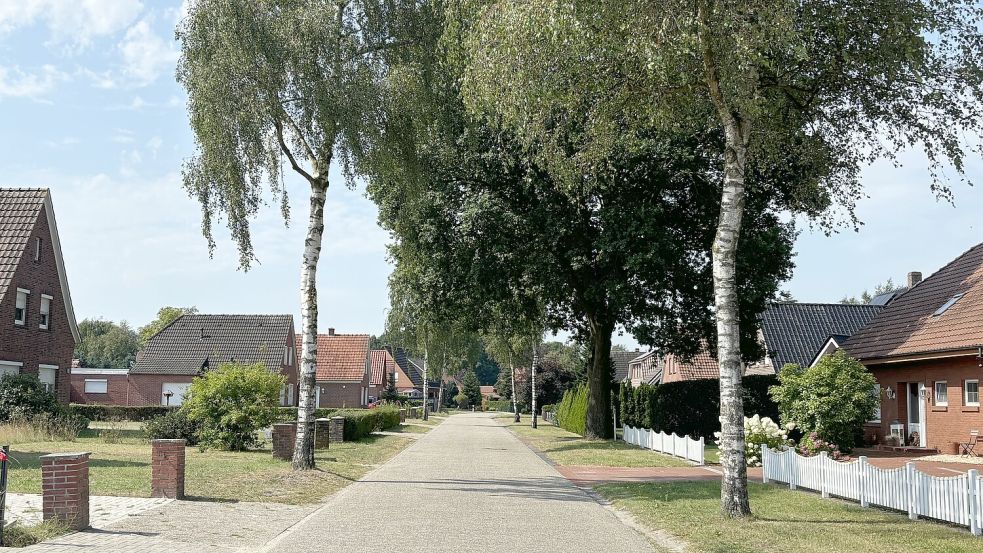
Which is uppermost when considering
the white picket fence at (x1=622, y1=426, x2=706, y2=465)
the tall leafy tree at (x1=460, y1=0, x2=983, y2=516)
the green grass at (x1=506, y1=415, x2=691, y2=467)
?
the tall leafy tree at (x1=460, y1=0, x2=983, y2=516)

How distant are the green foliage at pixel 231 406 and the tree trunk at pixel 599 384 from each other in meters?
14.6

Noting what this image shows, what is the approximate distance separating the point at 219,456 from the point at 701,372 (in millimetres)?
40533

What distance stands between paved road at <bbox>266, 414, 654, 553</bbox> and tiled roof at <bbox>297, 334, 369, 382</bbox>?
4794 centimetres

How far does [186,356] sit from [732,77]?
47874 millimetres

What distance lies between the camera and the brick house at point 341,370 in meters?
68.4

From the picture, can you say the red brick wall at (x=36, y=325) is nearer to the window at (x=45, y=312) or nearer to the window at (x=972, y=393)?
the window at (x=45, y=312)

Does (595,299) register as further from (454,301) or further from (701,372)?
(701,372)

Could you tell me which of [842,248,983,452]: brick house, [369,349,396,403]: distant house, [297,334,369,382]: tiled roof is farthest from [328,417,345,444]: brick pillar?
[369,349,396,403]: distant house

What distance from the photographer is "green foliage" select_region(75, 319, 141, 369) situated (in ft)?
415

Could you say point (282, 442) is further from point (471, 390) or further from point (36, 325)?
point (471, 390)

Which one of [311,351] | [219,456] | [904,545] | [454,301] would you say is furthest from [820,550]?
[454,301]

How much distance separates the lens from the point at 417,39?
18406mm

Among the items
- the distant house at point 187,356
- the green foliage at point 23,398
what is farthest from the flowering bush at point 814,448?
the distant house at point 187,356

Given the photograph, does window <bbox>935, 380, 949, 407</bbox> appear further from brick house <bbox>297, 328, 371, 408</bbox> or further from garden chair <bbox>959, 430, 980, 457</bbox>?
brick house <bbox>297, 328, 371, 408</bbox>
